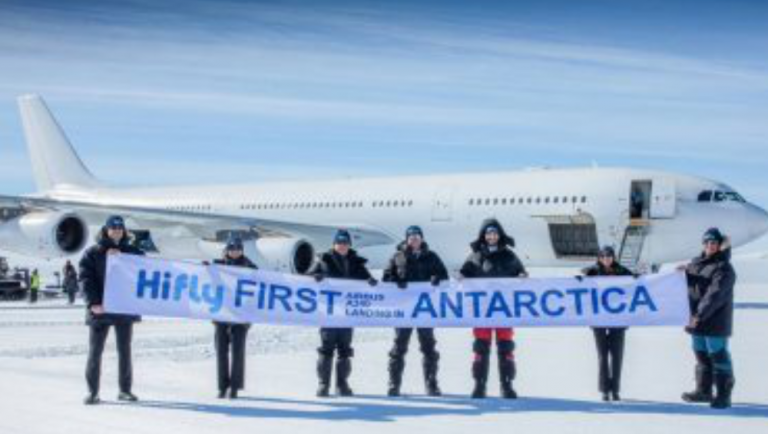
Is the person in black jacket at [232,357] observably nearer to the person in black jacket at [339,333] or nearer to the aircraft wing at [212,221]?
the person in black jacket at [339,333]

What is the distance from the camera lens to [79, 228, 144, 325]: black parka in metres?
10.3

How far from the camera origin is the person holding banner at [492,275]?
1061cm

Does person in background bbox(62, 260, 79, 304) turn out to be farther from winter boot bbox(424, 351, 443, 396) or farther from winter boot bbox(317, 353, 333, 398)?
winter boot bbox(424, 351, 443, 396)

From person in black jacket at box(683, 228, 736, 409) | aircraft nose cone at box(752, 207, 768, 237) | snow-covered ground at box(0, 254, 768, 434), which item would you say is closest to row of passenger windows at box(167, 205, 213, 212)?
aircraft nose cone at box(752, 207, 768, 237)

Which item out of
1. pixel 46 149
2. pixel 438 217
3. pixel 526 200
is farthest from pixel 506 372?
pixel 46 149

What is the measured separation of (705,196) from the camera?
85.1ft

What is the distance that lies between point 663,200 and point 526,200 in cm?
355

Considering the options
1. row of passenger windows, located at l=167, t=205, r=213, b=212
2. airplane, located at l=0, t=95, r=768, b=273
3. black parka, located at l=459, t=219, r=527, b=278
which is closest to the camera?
black parka, located at l=459, t=219, r=527, b=278

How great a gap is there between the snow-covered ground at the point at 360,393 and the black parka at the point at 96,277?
0.77 metres

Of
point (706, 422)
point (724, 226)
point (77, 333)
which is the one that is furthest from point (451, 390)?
point (724, 226)

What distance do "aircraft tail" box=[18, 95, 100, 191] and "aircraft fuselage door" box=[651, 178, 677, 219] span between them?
26145 mm

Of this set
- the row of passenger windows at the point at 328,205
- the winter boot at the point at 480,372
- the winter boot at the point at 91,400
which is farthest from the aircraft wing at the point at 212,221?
the winter boot at the point at 91,400

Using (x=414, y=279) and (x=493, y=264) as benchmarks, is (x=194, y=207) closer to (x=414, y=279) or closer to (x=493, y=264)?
(x=414, y=279)

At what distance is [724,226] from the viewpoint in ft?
83.8
